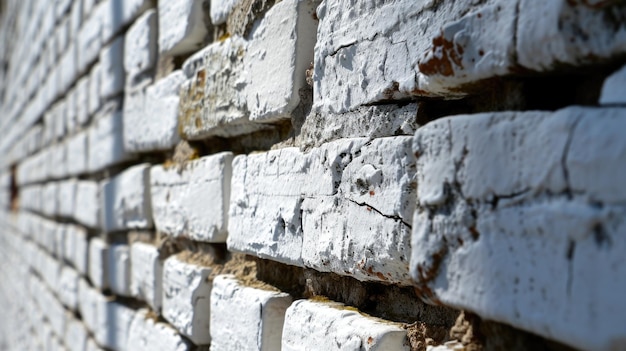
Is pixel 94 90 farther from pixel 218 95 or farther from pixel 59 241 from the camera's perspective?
pixel 218 95

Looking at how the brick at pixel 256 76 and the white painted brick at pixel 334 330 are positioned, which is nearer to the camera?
the white painted brick at pixel 334 330

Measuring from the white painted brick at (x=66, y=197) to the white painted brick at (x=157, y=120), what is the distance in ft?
3.20

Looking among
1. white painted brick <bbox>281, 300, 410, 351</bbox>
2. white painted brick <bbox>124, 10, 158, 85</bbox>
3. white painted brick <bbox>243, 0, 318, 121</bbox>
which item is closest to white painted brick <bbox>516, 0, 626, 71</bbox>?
white painted brick <bbox>281, 300, 410, 351</bbox>

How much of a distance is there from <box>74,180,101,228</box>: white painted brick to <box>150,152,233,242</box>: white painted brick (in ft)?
2.22

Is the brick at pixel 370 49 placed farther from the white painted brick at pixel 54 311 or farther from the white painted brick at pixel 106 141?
the white painted brick at pixel 54 311

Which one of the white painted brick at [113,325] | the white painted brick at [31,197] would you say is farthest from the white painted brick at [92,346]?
the white painted brick at [31,197]

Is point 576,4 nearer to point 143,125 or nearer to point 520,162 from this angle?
point 520,162

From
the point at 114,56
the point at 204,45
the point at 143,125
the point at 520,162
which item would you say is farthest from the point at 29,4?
the point at 520,162

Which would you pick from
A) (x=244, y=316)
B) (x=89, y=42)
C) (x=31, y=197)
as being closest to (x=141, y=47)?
(x=89, y=42)

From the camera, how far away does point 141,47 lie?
6.34 feet

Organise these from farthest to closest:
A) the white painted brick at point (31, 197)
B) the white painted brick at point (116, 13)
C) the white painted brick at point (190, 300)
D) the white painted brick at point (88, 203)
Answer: the white painted brick at point (31, 197)
the white painted brick at point (88, 203)
the white painted brick at point (116, 13)
the white painted brick at point (190, 300)

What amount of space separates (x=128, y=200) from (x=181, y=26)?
0.64m

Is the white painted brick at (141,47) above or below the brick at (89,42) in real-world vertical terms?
below

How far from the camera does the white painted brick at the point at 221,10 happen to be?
1.38 meters
